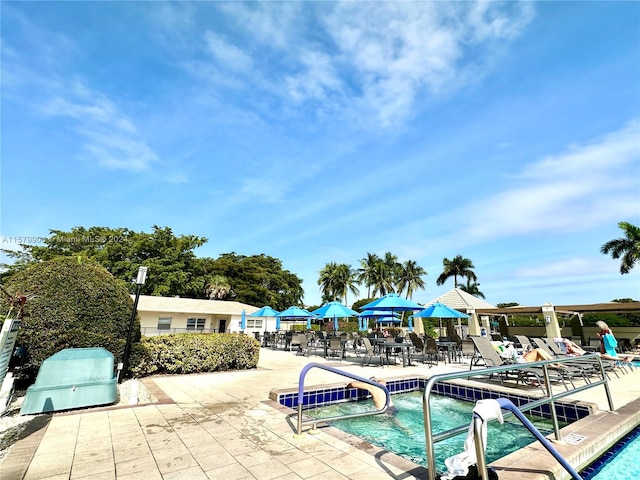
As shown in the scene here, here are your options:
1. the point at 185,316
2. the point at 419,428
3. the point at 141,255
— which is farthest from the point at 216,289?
the point at 419,428

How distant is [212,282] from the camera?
1542 inches

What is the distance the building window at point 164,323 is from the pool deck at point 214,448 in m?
23.6

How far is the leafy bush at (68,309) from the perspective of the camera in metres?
6.55

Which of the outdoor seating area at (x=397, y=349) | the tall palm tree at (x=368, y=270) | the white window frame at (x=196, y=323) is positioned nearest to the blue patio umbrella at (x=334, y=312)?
the outdoor seating area at (x=397, y=349)

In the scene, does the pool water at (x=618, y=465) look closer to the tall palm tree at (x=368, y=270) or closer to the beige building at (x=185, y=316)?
the beige building at (x=185, y=316)

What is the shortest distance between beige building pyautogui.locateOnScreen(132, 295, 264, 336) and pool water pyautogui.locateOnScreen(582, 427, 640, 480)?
24615 millimetres

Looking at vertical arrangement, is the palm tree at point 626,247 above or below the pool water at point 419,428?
above

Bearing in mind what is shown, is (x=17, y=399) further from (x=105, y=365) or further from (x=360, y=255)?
(x=360, y=255)

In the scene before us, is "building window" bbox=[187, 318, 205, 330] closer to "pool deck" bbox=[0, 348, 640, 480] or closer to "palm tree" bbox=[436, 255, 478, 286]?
"pool deck" bbox=[0, 348, 640, 480]

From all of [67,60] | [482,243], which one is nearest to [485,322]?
[482,243]

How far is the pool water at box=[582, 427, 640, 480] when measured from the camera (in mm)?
3537

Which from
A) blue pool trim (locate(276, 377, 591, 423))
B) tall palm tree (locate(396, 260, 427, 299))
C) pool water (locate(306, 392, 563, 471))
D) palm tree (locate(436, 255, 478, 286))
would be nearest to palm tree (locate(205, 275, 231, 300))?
tall palm tree (locate(396, 260, 427, 299))

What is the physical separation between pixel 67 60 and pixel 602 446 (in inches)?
605

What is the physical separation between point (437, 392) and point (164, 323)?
25.0m
